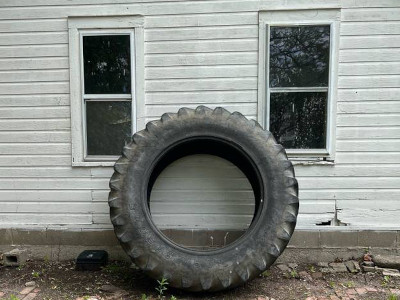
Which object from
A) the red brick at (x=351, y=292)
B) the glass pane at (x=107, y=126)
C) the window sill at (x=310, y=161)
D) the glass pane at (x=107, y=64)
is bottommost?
the red brick at (x=351, y=292)

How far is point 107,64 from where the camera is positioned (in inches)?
140

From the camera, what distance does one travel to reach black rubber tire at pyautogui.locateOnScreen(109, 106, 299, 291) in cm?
283

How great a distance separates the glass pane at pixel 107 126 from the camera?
358 cm

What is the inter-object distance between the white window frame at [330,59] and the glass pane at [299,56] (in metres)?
0.05

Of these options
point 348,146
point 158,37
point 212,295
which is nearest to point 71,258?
point 212,295

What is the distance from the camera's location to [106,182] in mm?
3613

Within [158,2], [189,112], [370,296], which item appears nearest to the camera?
[370,296]

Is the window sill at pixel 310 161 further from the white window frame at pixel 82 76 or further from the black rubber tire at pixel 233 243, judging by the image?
the white window frame at pixel 82 76

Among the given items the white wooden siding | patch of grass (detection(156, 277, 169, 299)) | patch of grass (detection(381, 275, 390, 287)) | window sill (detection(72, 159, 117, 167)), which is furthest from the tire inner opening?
patch of grass (detection(381, 275, 390, 287))

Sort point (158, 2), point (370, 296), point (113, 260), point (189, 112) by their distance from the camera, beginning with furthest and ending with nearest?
point (113, 260), point (158, 2), point (189, 112), point (370, 296)

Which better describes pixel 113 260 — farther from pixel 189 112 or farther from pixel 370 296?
pixel 370 296

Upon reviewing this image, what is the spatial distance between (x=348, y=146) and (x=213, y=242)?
1739 millimetres

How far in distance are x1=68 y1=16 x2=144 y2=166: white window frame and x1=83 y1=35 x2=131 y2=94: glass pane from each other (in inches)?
2.0

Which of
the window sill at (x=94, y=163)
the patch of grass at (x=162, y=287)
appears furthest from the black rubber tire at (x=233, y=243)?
the window sill at (x=94, y=163)
